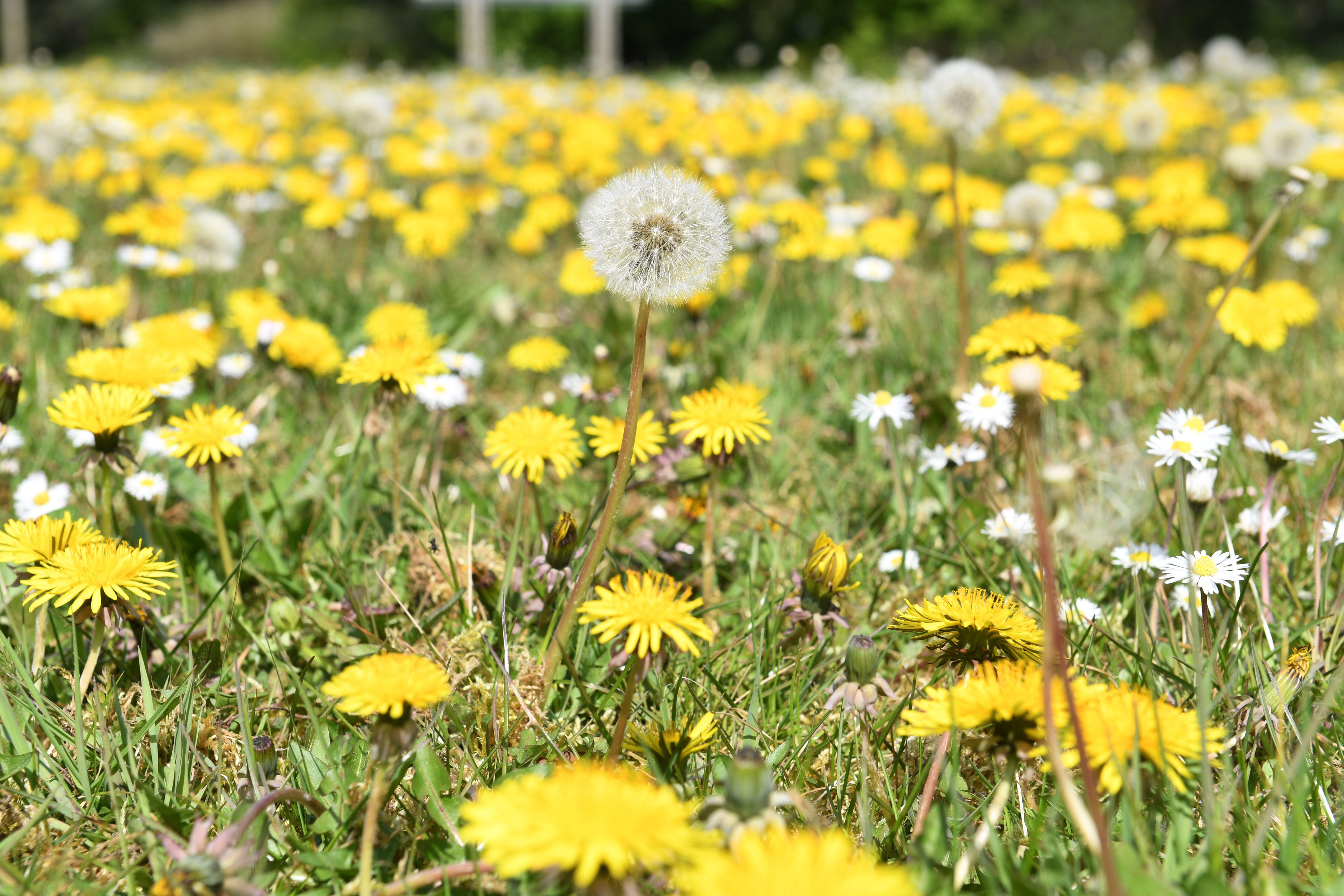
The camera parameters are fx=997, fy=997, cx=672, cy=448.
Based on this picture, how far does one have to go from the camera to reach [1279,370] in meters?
2.58

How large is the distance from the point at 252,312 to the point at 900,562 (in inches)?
62.5

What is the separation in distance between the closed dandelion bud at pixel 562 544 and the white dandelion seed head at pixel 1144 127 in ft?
12.4

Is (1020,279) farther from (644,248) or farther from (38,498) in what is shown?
(38,498)

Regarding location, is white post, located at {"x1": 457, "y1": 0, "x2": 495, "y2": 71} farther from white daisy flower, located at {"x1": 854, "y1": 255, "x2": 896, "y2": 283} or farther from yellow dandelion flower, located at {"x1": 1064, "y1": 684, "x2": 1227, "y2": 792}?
yellow dandelion flower, located at {"x1": 1064, "y1": 684, "x2": 1227, "y2": 792}

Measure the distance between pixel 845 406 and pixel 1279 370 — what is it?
118 cm

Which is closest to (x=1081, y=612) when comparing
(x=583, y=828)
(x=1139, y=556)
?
(x=1139, y=556)

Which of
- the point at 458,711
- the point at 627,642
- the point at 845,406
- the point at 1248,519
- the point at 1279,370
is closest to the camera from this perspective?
the point at 627,642

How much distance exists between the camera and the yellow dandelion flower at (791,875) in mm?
693

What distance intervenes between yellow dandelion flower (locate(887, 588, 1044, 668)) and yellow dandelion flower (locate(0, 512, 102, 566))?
0.98 m

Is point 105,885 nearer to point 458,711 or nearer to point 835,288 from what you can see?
point 458,711

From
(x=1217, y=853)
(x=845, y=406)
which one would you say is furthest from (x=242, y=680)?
(x=845, y=406)

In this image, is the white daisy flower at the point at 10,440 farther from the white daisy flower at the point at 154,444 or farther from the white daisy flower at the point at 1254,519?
the white daisy flower at the point at 1254,519

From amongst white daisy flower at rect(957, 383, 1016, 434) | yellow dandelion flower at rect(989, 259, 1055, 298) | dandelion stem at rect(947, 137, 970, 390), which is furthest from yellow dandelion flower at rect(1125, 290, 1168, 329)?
white daisy flower at rect(957, 383, 1016, 434)

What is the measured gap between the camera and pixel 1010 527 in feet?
5.03
